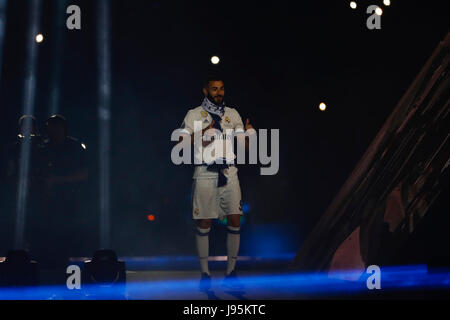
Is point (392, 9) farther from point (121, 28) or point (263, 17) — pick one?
point (121, 28)

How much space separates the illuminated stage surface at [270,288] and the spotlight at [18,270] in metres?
0.08

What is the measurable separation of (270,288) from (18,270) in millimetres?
2063

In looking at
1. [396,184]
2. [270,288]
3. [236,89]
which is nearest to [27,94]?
[236,89]

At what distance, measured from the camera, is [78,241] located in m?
7.84

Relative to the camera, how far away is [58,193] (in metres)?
7.51

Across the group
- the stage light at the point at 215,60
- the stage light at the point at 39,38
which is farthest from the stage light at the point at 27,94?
the stage light at the point at 215,60

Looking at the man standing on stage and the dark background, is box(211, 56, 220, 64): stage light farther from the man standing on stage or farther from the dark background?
the man standing on stage

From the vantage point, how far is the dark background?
9805 millimetres

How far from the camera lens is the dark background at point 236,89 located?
9805mm

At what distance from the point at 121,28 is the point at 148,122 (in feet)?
5.55

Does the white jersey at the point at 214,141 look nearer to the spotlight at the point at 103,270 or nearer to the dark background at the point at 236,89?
the spotlight at the point at 103,270

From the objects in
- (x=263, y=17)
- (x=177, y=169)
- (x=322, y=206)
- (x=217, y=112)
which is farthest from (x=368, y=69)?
(x=217, y=112)

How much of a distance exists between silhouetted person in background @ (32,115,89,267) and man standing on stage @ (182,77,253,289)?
199 cm

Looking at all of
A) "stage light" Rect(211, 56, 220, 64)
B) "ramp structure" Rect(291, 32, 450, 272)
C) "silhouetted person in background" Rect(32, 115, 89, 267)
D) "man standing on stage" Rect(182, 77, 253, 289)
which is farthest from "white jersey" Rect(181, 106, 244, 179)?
"stage light" Rect(211, 56, 220, 64)
